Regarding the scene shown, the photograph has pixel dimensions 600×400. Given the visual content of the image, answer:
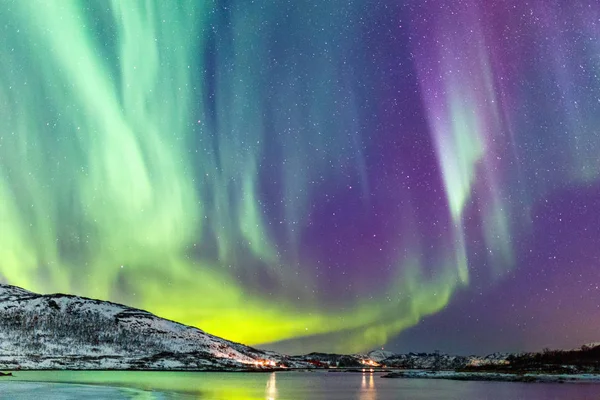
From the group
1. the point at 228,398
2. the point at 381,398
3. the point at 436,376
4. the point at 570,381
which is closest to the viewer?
the point at 228,398

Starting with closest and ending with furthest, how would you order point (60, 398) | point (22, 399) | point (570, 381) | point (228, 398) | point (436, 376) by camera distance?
point (22, 399) → point (60, 398) → point (228, 398) → point (570, 381) → point (436, 376)

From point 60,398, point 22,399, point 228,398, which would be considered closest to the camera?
point 22,399

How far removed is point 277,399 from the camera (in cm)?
7331

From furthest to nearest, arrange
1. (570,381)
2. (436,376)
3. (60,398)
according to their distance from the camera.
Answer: (436,376), (570,381), (60,398)

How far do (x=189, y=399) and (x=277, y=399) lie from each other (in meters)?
11.3

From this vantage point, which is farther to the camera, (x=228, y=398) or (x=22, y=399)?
(x=228, y=398)

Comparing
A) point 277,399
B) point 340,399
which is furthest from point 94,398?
point 340,399

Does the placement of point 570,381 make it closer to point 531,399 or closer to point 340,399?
point 531,399

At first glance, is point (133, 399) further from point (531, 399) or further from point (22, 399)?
point (531, 399)

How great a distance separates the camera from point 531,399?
235 feet

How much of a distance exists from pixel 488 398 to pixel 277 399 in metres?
27.2

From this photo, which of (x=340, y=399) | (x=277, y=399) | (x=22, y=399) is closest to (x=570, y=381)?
(x=340, y=399)

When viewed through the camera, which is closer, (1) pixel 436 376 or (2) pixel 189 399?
(2) pixel 189 399

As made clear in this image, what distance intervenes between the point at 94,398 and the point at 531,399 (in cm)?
5349
